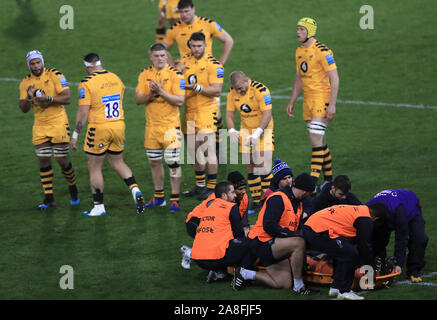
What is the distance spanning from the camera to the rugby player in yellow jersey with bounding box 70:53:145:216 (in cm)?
1288

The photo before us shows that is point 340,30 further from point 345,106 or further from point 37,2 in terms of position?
point 37,2

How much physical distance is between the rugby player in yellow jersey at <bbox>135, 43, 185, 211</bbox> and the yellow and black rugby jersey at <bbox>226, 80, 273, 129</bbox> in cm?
85

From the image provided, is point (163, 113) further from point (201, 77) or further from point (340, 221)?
point (340, 221)

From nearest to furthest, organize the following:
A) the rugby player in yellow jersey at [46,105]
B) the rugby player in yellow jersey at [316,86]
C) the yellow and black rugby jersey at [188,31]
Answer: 1. the rugby player in yellow jersey at [46,105]
2. the rugby player in yellow jersey at [316,86]
3. the yellow and black rugby jersey at [188,31]

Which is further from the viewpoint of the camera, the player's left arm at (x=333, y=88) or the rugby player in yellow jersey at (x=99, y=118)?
the player's left arm at (x=333, y=88)

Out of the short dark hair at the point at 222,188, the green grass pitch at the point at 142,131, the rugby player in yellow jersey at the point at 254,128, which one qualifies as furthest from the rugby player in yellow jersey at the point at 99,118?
the short dark hair at the point at 222,188

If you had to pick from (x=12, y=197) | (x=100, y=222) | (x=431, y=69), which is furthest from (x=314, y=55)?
(x=431, y=69)

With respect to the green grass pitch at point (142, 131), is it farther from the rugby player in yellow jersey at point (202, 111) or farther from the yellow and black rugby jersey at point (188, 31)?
the yellow and black rugby jersey at point (188, 31)

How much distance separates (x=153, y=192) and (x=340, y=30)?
1119cm

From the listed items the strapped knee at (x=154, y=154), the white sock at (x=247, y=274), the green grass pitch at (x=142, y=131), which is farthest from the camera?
the strapped knee at (x=154, y=154)

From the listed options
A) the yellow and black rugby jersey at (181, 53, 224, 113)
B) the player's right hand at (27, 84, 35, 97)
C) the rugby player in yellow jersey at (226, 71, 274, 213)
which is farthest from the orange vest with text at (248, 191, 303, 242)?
the player's right hand at (27, 84, 35, 97)

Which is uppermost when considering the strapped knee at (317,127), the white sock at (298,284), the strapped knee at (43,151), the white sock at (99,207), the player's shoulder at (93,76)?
the player's shoulder at (93,76)

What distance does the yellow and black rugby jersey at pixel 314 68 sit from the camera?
13922 mm

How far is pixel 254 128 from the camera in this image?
13477 millimetres
